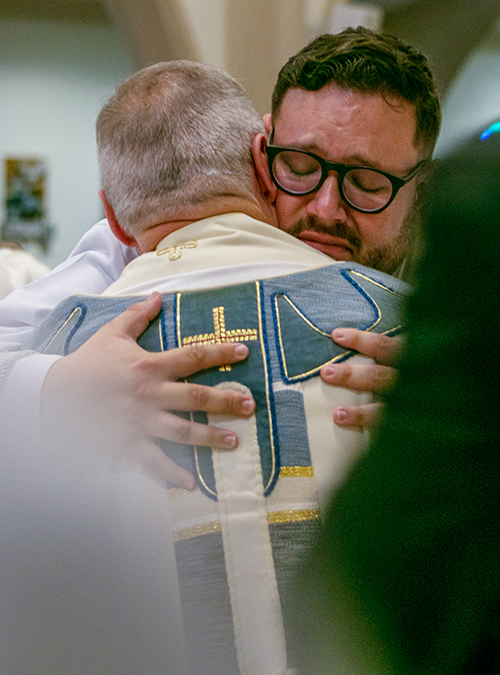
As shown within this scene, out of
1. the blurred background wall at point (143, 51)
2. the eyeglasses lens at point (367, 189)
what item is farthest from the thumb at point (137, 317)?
the blurred background wall at point (143, 51)

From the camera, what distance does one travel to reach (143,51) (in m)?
3.26

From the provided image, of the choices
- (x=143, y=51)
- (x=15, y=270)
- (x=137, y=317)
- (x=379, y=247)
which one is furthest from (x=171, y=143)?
(x=143, y=51)

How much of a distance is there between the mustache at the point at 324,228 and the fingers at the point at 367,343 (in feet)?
1.40

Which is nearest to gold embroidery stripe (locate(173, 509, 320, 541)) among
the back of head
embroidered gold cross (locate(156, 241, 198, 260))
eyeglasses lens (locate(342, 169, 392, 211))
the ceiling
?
embroidered gold cross (locate(156, 241, 198, 260))

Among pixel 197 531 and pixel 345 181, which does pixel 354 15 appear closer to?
pixel 345 181

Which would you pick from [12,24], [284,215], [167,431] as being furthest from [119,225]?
[12,24]

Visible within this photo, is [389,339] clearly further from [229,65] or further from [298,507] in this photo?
[229,65]

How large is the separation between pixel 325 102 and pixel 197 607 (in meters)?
0.88

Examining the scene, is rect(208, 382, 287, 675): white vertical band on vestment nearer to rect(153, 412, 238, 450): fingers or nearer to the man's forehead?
rect(153, 412, 238, 450): fingers

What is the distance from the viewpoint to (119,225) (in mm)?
1059

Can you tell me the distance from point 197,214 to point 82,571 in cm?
50

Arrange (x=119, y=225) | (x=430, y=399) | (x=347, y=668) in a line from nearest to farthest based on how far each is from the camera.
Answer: (x=430, y=399), (x=347, y=668), (x=119, y=225)

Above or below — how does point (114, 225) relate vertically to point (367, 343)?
above

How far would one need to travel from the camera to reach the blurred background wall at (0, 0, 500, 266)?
3.18 m
